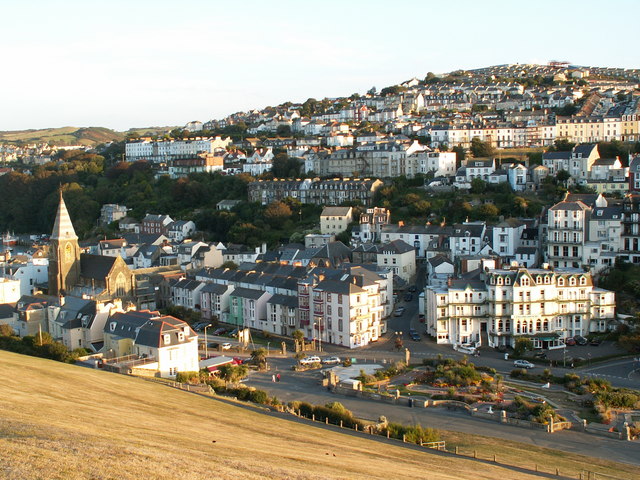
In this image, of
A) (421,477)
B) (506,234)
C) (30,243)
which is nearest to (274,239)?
(506,234)

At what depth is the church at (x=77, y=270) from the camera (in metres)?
46.6

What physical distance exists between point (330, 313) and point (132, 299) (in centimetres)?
1461

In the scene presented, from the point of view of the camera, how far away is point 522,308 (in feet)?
121

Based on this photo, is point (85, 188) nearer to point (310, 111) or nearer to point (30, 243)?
point (30, 243)

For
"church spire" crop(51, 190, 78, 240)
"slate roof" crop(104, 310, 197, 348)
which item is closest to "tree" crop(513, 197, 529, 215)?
"slate roof" crop(104, 310, 197, 348)

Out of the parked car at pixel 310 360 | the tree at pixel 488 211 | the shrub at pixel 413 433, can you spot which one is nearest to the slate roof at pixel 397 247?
the tree at pixel 488 211

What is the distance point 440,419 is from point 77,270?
96.1 feet

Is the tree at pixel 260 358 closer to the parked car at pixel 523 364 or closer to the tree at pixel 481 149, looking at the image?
the parked car at pixel 523 364

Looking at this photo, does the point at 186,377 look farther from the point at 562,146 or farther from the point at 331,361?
the point at 562,146

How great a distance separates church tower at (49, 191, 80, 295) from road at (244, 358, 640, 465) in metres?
19.5

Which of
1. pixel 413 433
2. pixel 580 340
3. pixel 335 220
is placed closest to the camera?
pixel 413 433

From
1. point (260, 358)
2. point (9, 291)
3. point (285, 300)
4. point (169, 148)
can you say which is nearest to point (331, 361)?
point (260, 358)

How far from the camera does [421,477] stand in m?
15.8

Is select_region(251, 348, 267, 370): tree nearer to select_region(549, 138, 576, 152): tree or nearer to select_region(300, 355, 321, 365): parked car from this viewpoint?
select_region(300, 355, 321, 365): parked car
